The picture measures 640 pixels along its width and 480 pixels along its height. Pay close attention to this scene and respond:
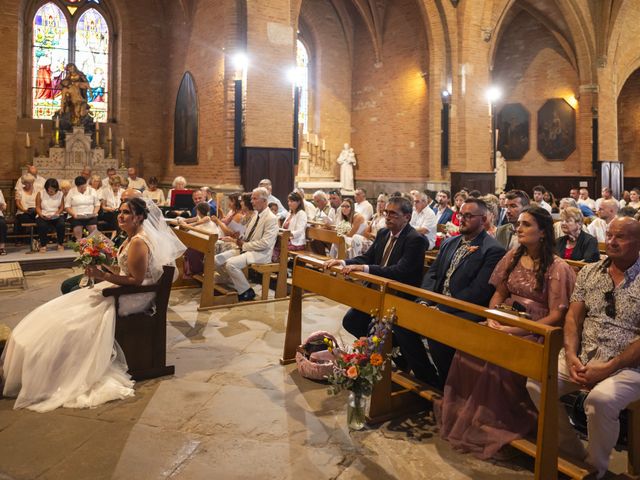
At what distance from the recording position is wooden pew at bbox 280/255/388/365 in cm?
390

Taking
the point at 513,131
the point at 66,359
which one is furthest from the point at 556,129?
the point at 66,359

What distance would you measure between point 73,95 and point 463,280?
42.1 feet

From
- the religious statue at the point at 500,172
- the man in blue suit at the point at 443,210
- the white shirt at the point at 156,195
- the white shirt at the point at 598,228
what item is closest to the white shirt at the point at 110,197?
the white shirt at the point at 156,195

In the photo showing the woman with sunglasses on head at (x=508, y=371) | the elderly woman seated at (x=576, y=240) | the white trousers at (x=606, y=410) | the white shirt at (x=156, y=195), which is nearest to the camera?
the white trousers at (x=606, y=410)

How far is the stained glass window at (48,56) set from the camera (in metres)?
14.5

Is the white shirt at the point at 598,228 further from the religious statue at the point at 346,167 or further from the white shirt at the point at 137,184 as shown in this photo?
the religious statue at the point at 346,167

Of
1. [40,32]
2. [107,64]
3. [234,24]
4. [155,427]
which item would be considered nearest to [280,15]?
[234,24]

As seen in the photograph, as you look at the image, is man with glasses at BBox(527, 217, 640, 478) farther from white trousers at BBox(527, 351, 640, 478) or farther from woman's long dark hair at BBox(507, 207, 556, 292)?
woman's long dark hair at BBox(507, 207, 556, 292)

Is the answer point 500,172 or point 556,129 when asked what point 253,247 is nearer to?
point 500,172

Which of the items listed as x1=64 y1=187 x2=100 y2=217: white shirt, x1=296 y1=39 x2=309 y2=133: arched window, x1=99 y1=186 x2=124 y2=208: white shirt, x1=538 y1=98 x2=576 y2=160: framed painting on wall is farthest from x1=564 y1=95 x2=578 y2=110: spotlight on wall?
x1=64 y1=187 x2=100 y2=217: white shirt

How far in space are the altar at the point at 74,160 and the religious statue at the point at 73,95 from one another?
1.21 ft

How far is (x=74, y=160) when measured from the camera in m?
13.6

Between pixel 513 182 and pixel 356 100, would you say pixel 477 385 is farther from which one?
pixel 513 182

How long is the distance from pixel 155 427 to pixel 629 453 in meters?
2.91
